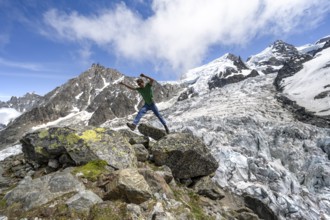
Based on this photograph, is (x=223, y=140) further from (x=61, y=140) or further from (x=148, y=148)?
(x=61, y=140)

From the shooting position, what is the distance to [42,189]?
8117 mm

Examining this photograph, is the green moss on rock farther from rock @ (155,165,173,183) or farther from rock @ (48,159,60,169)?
rock @ (155,165,173,183)

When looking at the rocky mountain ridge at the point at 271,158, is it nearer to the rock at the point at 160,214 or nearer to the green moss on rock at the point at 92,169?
the green moss on rock at the point at 92,169

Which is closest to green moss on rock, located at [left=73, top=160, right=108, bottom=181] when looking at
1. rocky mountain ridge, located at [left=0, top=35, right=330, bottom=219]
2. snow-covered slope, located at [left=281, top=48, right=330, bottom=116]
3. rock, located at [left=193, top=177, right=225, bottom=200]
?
rocky mountain ridge, located at [left=0, top=35, right=330, bottom=219]

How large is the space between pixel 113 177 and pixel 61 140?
327cm

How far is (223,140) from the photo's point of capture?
156ft

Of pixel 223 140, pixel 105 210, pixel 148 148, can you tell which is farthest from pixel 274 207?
pixel 105 210

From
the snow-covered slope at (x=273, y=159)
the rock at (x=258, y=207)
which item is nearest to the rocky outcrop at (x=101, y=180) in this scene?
the rock at (x=258, y=207)

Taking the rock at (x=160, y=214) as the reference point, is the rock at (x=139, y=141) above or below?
above

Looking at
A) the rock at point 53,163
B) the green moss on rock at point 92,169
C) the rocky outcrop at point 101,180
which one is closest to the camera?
the rocky outcrop at point 101,180

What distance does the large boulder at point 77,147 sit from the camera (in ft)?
34.0

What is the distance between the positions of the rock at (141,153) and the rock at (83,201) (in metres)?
4.53

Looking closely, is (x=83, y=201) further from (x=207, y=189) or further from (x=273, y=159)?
(x=273, y=159)

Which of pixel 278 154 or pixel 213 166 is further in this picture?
pixel 278 154
